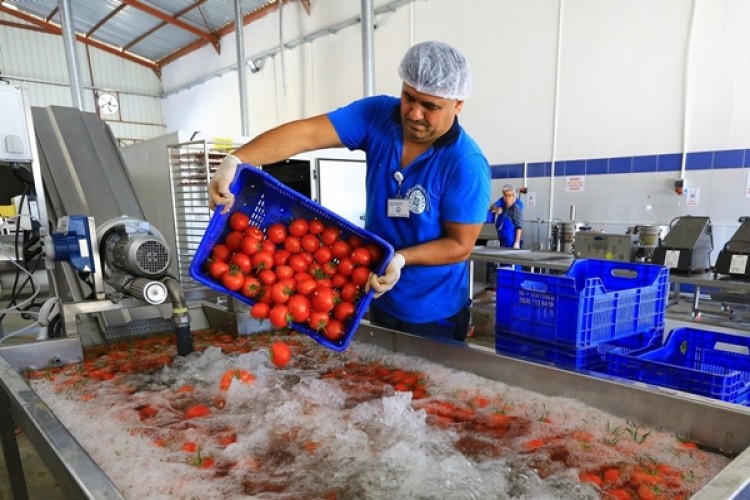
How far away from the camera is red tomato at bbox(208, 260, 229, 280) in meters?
1.74

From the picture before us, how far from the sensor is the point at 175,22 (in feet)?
40.6

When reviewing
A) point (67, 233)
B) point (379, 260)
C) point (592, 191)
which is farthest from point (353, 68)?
point (379, 260)

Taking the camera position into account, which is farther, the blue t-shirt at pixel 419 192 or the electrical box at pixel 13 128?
the electrical box at pixel 13 128

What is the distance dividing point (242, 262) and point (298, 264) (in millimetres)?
204

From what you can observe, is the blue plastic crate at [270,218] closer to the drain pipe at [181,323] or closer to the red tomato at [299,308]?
the red tomato at [299,308]

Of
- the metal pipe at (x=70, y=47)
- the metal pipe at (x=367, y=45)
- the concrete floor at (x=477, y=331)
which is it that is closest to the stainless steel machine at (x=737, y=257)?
the concrete floor at (x=477, y=331)

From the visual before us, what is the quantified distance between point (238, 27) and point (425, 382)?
33.7 ft

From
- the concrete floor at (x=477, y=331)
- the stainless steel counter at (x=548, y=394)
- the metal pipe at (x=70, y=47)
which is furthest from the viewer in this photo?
the metal pipe at (x=70, y=47)

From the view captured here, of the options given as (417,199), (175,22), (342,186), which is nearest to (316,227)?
(417,199)

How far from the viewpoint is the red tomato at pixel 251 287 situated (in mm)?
1760

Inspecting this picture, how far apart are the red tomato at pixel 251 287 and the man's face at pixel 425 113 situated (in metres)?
0.89

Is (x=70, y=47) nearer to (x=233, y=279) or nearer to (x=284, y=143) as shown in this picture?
(x=284, y=143)

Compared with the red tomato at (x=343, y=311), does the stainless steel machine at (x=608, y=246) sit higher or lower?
lower

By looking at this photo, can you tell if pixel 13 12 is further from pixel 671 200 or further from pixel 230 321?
pixel 671 200
